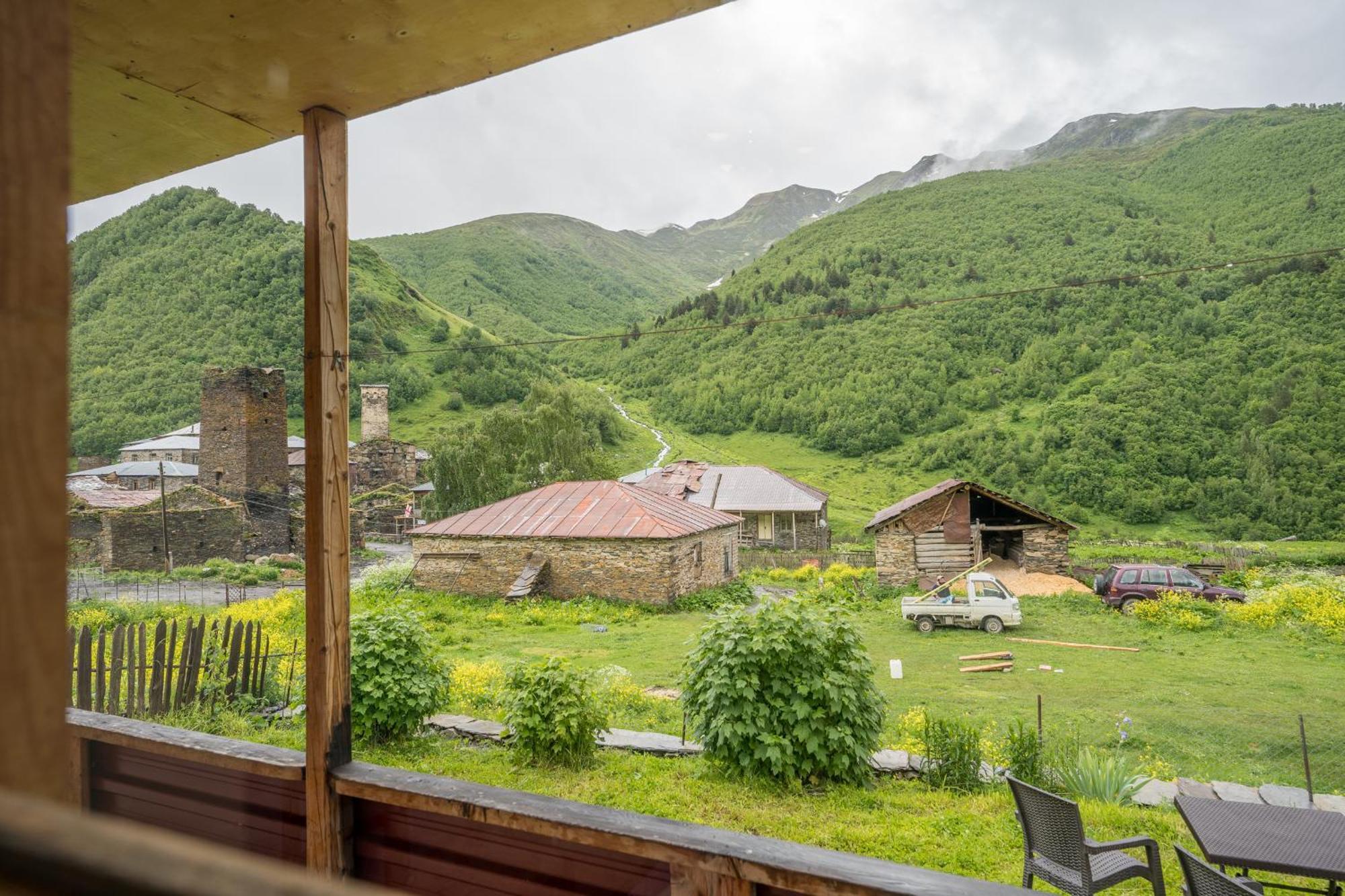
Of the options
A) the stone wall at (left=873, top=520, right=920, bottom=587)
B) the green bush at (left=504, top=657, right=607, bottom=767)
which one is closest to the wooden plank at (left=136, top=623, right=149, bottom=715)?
the green bush at (left=504, top=657, right=607, bottom=767)

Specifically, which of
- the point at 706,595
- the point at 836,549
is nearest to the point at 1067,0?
the point at 836,549

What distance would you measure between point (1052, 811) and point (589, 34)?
3.41 m

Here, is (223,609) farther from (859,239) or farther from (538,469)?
(859,239)

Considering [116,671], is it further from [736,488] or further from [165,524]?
[736,488]

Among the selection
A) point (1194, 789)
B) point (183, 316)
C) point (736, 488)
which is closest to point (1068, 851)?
point (1194, 789)

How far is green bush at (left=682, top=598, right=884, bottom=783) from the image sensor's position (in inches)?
201

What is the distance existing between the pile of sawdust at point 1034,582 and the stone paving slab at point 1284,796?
462 inches

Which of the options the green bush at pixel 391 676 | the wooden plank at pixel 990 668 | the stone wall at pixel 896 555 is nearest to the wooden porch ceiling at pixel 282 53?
the green bush at pixel 391 676

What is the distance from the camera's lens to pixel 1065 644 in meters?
12.0

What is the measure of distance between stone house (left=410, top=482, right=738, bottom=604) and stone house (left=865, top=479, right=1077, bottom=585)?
468 cm

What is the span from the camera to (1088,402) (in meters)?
39.0

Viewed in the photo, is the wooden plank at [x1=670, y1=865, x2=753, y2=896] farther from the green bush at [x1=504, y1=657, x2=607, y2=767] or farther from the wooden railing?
the green bush at [x1=504, y1=657, x2=607, y2=767]

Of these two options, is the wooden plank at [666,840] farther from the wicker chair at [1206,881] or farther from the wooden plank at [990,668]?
the wooden plank at [990,668]

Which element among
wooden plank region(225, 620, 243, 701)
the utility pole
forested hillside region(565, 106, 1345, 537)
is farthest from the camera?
forested hillside region(565, 106, 1345, 537)
